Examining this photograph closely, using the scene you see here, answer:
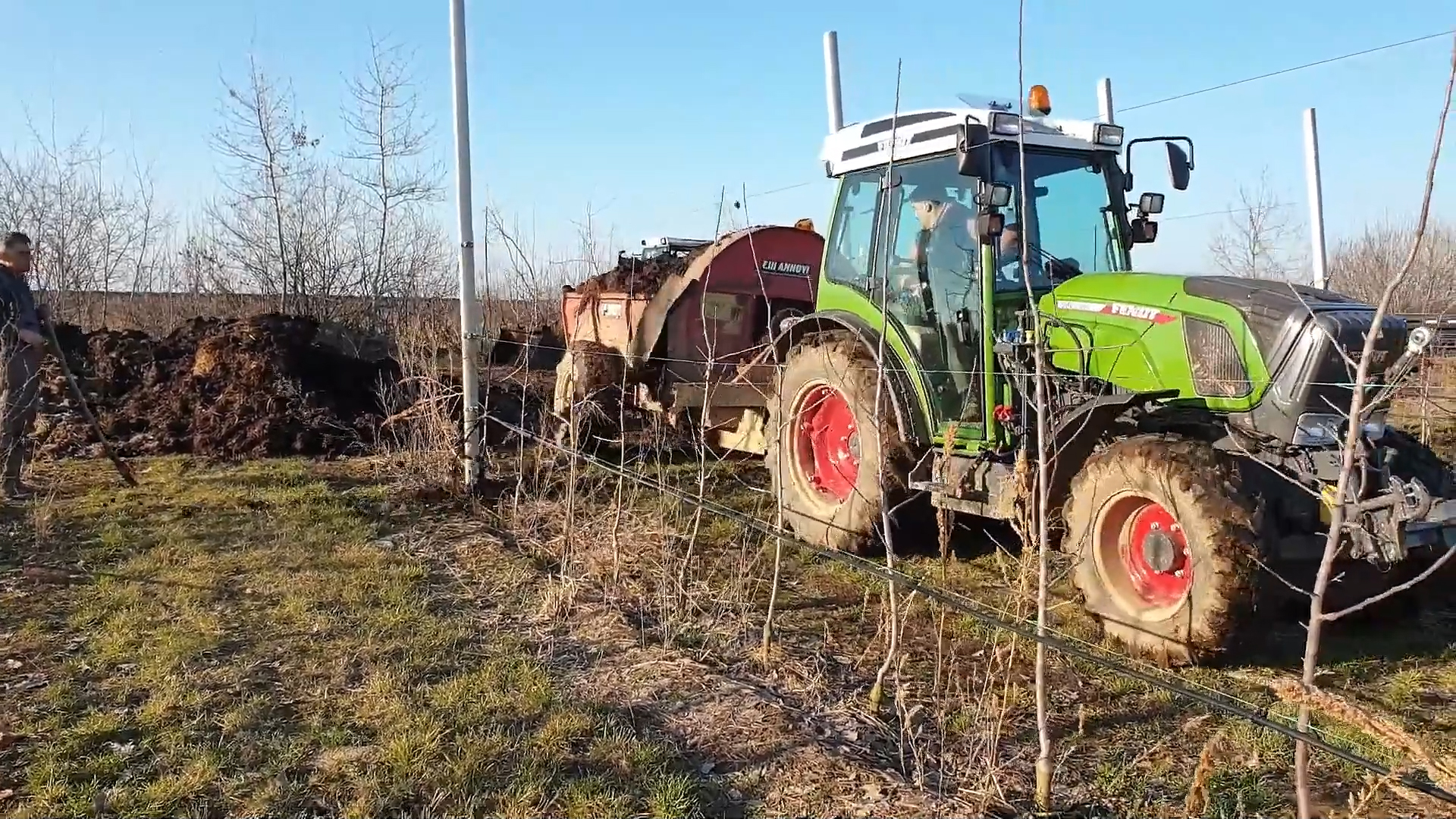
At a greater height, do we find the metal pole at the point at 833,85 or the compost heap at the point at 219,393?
the metal pole at the point at 833,85

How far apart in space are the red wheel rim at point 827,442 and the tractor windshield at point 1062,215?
138 centimetres

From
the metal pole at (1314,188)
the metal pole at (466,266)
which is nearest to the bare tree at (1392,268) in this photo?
the metal pole at (1314,188)

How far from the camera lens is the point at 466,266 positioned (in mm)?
6660

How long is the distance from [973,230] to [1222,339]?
3.93 ft

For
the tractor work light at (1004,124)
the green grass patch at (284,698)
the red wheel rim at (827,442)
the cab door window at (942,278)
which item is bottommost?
the green grass patch at (284,698)

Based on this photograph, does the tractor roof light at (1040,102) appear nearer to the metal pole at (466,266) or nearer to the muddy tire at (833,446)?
the muddy tire at (833,446)

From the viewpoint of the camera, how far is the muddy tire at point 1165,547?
371cm

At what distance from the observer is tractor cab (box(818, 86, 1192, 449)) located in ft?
16.2

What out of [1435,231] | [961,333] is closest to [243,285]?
[961,333]

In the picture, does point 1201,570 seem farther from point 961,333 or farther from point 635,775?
point 635,775

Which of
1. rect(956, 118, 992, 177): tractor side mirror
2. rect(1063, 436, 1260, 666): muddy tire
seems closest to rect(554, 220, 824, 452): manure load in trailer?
rect(956, 118, 992, 177): tractor side mirror

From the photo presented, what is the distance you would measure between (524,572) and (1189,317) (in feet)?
11.2

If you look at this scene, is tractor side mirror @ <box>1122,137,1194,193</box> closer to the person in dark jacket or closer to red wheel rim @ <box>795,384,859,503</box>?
red wheel rim @ <box>795,384,859,503</box>

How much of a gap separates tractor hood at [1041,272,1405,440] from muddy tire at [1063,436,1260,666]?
15.3 inches
